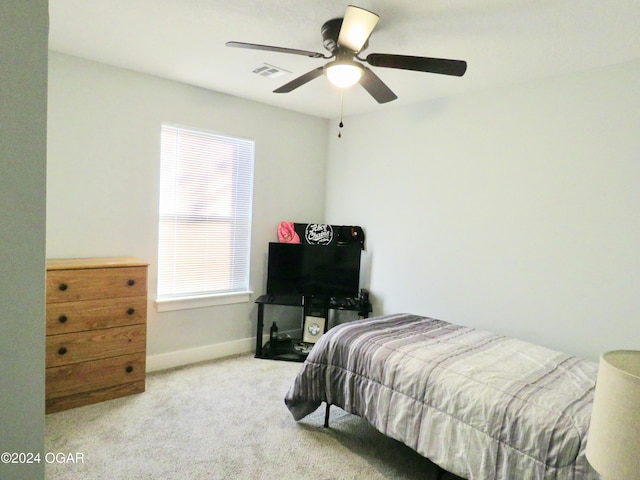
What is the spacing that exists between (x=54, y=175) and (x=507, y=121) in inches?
137

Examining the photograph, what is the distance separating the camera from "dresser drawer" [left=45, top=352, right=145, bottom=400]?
8.30 ft

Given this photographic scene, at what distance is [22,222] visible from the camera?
667 millimetres

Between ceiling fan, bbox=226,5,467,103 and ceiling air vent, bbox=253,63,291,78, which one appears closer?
ceiling fan, bbox=226,5,467,103

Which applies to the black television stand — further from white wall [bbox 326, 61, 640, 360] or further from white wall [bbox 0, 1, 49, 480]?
white wall [bbox 0, 1, 49, 480]

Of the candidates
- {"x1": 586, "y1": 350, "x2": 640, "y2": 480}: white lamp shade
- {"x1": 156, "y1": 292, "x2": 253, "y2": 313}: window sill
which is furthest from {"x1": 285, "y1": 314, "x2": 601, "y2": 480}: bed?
{"x1": 156, "y1": 292, "x2": 253, "y2": 313}: window sill

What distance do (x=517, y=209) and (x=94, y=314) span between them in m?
3.22

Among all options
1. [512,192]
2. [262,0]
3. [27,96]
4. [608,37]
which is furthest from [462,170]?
[27,96]

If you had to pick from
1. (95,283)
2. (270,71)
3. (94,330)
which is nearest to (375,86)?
(270,71)

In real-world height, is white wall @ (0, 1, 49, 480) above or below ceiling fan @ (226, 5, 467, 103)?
below

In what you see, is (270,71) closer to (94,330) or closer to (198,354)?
(94,330)

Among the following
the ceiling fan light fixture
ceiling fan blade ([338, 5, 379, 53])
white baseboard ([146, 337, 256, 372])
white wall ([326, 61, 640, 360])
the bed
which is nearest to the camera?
the bed

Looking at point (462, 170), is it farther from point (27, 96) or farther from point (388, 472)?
point (27, 96)

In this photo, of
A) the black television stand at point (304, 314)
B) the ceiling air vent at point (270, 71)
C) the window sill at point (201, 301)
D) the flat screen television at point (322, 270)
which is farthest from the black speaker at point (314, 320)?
the ceiling air vent at point (270, 71)

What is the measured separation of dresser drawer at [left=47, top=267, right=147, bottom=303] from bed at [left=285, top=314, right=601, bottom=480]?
1422 mm
